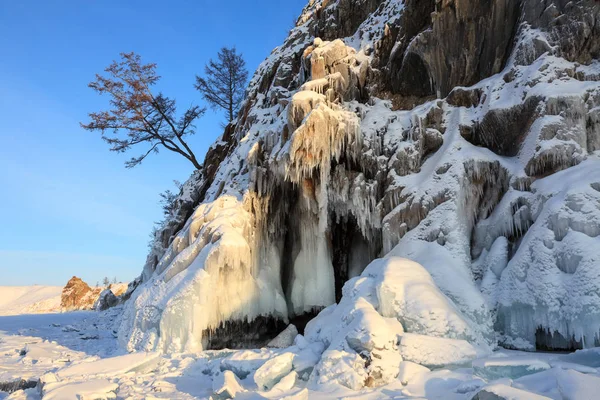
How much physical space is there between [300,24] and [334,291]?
11205 mm

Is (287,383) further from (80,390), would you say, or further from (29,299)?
(29,299)

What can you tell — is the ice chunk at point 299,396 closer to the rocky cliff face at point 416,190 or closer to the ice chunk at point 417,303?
the rocky cliff face at point 416,190

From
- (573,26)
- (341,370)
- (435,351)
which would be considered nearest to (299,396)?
(341,370)

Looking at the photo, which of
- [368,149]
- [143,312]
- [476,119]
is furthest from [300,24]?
[143,312]

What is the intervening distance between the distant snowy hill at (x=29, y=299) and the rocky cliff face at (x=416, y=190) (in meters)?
23.7

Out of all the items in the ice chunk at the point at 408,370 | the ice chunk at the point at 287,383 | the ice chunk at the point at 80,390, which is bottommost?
the ice chunk at the point at 80,390

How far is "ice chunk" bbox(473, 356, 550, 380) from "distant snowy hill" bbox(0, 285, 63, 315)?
30.9m

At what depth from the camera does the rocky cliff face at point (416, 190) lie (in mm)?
7188

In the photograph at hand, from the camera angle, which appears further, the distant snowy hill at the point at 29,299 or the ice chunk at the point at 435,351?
the distant snowy hill at the point at 29,299

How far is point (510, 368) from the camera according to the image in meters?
5.54

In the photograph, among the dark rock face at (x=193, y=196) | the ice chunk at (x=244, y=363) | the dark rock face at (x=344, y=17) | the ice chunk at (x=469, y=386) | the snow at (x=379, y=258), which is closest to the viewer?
the ice chunk at (x=469, y=386)

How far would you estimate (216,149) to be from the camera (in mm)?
17266

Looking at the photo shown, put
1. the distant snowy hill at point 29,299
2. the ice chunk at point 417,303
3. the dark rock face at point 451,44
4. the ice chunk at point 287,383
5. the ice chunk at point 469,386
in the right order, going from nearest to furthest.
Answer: the ice chunk at point 469,386 → the ice chunk at point 287,383 → the ice chunk at point 417,303 → the dark rock face at point 451,44 → the distant snowy hill at point 29,299

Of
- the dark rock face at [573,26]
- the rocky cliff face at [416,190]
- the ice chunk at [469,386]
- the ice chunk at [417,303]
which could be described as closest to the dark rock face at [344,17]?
the rocky cliff face at [416,190]
